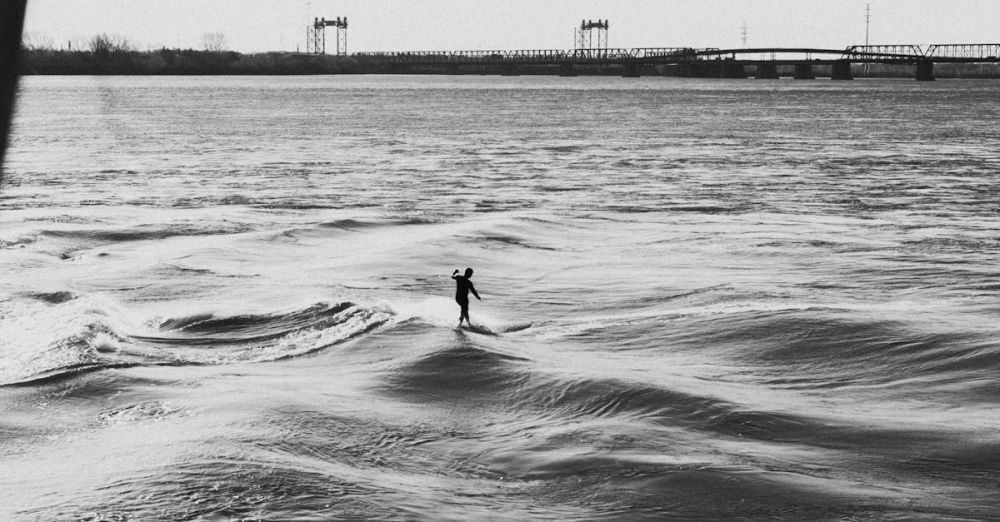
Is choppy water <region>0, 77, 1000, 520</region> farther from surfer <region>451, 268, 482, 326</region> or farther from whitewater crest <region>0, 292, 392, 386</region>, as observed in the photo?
surfer <region>451, 268, 482, 326</region>

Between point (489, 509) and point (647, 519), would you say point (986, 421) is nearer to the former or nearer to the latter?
point (647, 519)

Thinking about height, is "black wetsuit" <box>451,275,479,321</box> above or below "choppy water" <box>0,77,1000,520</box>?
above

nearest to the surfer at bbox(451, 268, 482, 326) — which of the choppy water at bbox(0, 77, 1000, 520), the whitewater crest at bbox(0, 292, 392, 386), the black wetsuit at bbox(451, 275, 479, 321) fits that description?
the black wetsuit at bbox(451, 275, 479, 321)

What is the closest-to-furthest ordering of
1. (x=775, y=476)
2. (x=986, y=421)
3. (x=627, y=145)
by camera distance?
(x=775, y=476) < (x=986, y=421) < (x=627, y=145)

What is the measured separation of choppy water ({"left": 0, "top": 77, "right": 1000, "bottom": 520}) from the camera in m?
13.4

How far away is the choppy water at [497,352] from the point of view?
526 inches

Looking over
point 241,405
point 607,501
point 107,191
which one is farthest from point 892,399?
point 107,191

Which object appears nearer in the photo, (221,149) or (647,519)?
(647,519)

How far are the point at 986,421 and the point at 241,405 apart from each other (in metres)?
9.93

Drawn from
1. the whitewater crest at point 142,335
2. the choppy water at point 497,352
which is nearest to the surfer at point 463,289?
the choppy water at point 497,352

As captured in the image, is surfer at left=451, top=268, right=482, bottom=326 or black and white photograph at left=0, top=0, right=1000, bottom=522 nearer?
black and white photograph at left=0, top=0, right=1000, bottom=522

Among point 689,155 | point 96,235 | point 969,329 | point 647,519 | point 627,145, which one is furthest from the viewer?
point 627,145

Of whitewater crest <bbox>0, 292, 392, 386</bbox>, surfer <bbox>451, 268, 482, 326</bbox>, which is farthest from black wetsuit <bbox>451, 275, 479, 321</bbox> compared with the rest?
whitewater crest <bbox>0, 292, 392, 386</bbox>

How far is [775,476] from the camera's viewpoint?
45.1 feet
